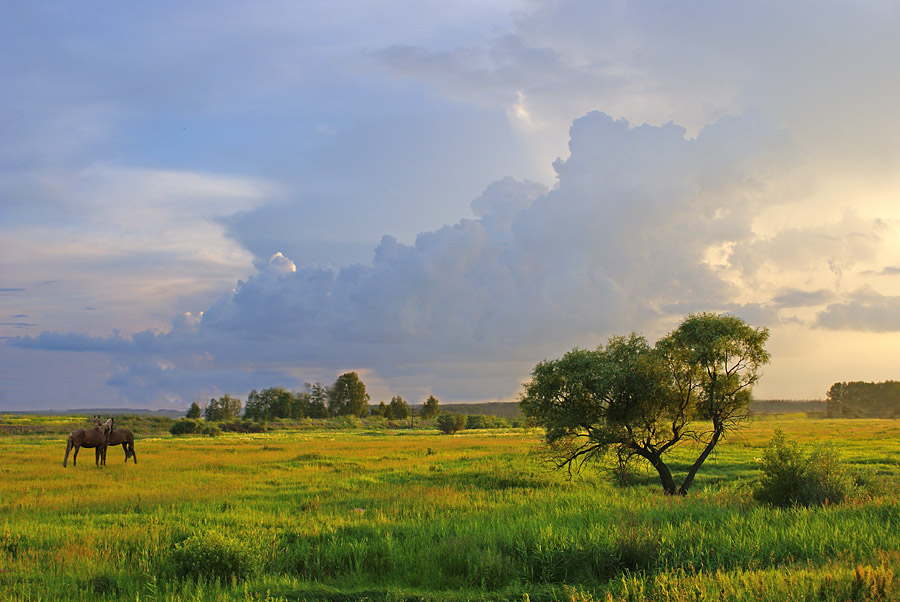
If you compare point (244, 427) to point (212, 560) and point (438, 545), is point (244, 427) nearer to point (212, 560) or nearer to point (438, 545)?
point (212, 560)

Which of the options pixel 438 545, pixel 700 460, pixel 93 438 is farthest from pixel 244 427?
pixel 438 545

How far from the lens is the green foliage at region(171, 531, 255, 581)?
39.7 feet

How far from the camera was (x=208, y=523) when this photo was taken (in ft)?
54.4

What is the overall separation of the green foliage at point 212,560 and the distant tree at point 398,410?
485 feet

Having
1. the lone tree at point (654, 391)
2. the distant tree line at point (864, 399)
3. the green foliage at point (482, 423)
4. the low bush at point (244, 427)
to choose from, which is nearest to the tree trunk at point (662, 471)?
the lone tree at point (654, 391)

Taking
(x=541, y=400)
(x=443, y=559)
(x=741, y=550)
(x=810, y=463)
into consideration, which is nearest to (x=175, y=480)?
(x=541, y=400)

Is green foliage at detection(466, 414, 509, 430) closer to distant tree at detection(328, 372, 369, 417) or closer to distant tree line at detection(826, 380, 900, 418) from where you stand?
distant tree at detection(328, 372, 369, 417)

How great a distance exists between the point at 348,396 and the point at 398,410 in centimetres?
1435

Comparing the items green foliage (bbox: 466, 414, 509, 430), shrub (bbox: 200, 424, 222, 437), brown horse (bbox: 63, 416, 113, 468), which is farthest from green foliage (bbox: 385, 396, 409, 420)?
brown horse (bbox: 63, 416, 113, 468)

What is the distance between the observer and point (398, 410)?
15862cm

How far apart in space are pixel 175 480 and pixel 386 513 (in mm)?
13521

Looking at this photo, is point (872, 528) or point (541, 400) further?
point (541, 400)

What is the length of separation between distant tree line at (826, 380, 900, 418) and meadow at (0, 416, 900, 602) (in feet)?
641

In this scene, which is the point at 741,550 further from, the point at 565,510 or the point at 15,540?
the point at 15,540
